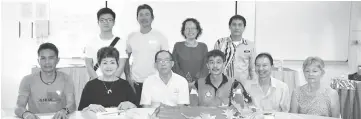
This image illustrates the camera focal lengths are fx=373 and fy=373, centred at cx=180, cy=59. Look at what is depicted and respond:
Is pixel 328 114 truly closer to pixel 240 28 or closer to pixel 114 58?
pixel 240 28

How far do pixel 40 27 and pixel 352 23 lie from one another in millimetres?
3631

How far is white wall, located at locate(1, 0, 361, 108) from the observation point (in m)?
4.18

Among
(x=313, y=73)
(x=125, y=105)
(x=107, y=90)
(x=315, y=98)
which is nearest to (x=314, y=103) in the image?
(x=315, y=98)

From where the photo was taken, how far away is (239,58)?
10.5ft

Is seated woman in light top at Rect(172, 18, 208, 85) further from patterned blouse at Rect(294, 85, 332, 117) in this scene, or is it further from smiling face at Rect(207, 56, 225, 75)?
patterned blouse at Rect(294, 85, 332, 117)

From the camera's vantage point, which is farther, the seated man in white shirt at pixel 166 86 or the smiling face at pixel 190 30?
the smiling face at pixel 190 30

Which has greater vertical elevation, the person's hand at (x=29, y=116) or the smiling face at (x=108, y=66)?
the smiling face at (x=108, y=66)

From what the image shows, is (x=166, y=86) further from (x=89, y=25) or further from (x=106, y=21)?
(x=89, y=25)

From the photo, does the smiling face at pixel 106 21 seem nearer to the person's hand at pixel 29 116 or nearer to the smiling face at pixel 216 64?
the smiling face at pixel 216 64

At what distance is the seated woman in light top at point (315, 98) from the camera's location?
2.43 meters

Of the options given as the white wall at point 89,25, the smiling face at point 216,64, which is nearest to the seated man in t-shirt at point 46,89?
the smiling face at point 216,64

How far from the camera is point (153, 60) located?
3059 millimetres

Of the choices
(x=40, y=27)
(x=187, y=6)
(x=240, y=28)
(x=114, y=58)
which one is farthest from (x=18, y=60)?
(x=240, y=28)

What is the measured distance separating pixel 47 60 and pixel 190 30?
1.16m
